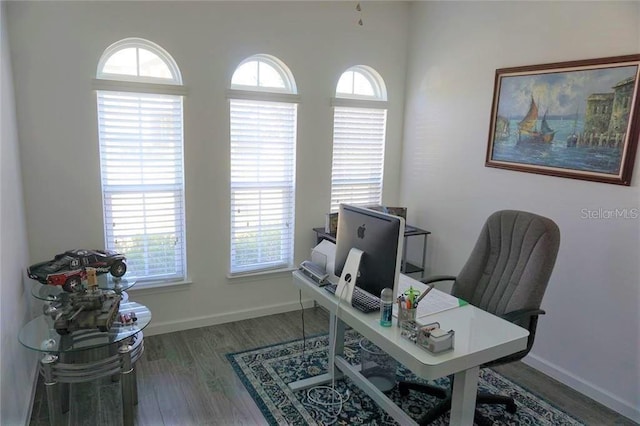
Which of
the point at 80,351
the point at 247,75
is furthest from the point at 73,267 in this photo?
the point at 247,75

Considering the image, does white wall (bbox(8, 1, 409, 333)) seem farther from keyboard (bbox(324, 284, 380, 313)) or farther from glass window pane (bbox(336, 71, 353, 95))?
keyboard (bbox(324, 284, 380, 313))

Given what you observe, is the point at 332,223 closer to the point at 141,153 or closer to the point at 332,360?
the point at 332,360

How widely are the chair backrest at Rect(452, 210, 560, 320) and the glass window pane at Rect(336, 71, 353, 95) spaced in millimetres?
1997

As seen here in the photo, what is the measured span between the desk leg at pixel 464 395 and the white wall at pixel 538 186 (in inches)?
53.4

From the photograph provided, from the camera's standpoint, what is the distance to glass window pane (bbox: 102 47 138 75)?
3.09 m

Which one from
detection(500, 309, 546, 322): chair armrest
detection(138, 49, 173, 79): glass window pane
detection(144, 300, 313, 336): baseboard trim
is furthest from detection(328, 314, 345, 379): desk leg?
detection(138, 49, 173, 79): glass window pane

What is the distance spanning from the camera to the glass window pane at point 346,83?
399 cm

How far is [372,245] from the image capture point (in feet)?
6.64

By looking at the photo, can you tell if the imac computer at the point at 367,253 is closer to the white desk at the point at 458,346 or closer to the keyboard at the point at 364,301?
the keyboard at the point at 364,301

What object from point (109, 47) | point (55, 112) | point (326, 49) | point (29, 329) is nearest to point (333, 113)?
point (326, 49)

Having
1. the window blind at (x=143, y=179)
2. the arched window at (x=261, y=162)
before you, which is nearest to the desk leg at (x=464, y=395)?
the arched window at (x=261, y=162)

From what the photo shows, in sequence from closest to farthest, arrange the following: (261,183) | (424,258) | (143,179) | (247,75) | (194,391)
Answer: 1. (194,391)
2. (143,179)
3. (247,75)
4. (261,183)
5. (424,258)

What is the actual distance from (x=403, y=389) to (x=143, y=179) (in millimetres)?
2346

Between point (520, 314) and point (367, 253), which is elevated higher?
point (367, 253)
